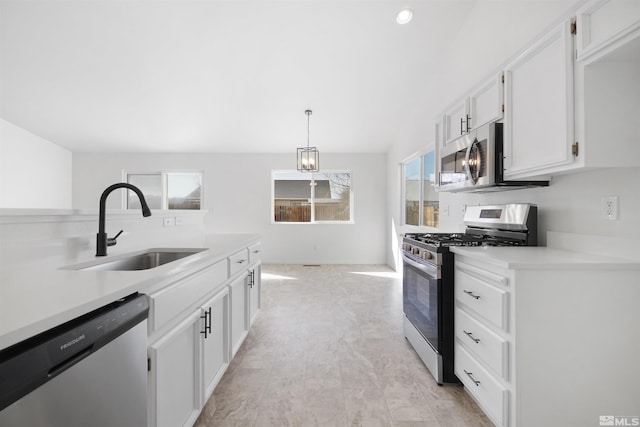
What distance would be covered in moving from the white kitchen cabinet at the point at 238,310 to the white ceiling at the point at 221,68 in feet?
9.22

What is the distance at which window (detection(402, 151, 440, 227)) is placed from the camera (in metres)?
4.11

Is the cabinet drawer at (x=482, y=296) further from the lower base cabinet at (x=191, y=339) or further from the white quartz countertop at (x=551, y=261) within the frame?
the lower base cabinet at (x=191, y=339)

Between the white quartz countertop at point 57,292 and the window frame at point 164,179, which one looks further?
the window frame at point 164,179

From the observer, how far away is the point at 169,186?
6555mm

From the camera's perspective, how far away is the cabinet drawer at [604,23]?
1155 mm

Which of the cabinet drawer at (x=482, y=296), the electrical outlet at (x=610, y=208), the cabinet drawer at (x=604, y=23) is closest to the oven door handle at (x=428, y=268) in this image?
the cabinet drawer at (x=482, y=296)

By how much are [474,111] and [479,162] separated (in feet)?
1.49

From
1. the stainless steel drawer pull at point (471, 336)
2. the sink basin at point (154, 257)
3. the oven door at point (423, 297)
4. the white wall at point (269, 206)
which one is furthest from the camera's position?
the white wall at point (269, 206)

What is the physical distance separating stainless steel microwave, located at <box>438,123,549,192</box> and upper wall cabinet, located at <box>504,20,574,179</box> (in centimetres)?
7

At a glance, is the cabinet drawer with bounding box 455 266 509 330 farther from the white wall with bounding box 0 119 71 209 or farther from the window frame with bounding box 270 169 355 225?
the white wall with bounding box 0 119 71 209

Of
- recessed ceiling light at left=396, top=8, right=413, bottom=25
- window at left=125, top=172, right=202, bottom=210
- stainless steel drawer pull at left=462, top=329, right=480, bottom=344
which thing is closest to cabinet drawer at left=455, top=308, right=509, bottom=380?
stainless steel drawer pull at left=462, top=329, right=480, bottom=344

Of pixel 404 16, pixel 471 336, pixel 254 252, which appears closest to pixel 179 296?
pixel 254 252

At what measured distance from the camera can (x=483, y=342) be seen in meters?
1.56

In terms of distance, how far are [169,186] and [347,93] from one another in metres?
4.41
